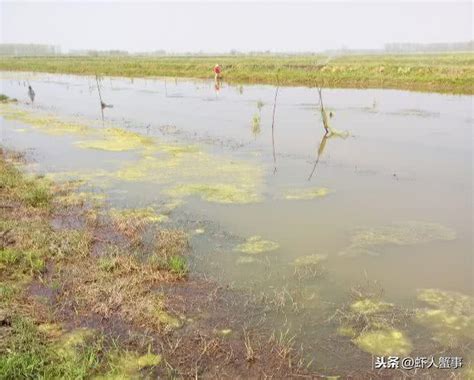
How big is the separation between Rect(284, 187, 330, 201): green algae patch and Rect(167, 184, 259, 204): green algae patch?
24.5 inches

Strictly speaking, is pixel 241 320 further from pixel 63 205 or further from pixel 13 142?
pixel 13 142

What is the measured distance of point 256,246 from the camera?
6.22 meters

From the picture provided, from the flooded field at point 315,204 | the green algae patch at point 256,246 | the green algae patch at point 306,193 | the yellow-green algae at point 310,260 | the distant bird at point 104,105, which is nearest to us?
the flooded field at point 315,204

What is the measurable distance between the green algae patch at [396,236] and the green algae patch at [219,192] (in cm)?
223

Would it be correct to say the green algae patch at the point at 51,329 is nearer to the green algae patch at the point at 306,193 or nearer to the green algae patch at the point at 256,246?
the green algae patch at the point at 256,246

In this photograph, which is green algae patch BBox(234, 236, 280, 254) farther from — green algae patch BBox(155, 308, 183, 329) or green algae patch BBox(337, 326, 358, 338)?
green algae patch BBox(337, 326, 358, 338)

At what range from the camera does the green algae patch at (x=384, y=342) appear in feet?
13.4

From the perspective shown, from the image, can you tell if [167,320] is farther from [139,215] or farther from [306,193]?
[306,193]

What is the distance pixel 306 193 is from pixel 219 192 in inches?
64.1

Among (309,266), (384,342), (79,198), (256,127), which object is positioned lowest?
(384,342)

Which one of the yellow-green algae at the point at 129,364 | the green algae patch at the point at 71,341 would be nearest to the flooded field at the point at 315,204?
the yellow-green algae at the point at 129,364

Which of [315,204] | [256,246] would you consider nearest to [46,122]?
[315,204]

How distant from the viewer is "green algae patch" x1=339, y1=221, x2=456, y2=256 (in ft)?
20.2

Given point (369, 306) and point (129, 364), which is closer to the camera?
point (129, 364)
